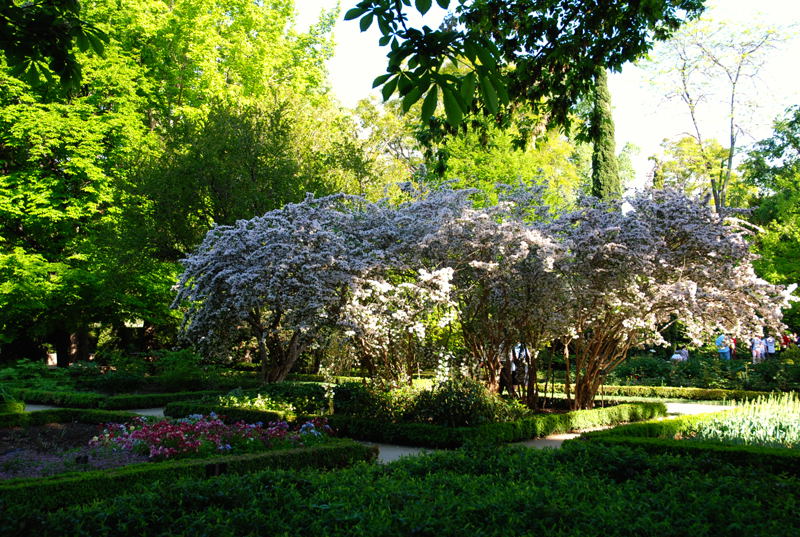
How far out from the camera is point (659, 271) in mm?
11867

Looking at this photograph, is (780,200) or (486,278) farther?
(780,200)

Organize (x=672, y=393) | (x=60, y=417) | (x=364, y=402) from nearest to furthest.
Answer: (x=364, y=402)
(x=60, y=417)
(x=672, y=393)

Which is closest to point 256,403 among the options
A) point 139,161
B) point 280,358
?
point 280,358

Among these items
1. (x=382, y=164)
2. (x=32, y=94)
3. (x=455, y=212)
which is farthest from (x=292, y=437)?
(x=382, y=164)

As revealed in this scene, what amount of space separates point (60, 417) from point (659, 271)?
11.2 m

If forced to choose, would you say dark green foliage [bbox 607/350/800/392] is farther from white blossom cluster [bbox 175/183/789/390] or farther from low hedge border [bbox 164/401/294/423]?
low hedge border [bbox 164/401/294/423]

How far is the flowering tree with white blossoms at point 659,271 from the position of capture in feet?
37.0

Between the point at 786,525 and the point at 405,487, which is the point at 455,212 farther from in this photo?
the point at 786,525

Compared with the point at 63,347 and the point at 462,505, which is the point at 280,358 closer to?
the point at 462,505

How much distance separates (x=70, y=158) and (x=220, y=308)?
37.6ft

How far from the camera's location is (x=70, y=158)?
20203 mm

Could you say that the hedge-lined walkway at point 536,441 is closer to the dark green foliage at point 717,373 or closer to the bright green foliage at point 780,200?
the dark green foliage at point 717,373

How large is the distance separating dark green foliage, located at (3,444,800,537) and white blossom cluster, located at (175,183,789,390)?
5371mm

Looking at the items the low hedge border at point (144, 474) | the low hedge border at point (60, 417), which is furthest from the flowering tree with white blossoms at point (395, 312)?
the low hedge border at point (60, 417)
